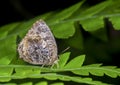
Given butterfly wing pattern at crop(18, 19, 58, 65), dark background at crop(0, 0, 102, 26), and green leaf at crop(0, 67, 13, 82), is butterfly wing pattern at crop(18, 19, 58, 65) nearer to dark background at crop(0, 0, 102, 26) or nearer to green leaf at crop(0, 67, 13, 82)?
green leaf at crop(0, 67, 13, 82)

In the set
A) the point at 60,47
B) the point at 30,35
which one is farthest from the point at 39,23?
the point at 60,47

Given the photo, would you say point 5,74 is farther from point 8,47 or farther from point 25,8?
point 25,8

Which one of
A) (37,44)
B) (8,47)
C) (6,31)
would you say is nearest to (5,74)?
(37,44)

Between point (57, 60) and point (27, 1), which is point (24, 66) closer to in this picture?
point (57, 60)

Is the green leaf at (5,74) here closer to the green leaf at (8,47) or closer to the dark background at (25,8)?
the green leaf at (8,47)

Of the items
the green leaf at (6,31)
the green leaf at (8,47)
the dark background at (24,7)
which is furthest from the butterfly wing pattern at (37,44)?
the dark background at (24,7)

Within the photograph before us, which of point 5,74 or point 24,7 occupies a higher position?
point 24,7
